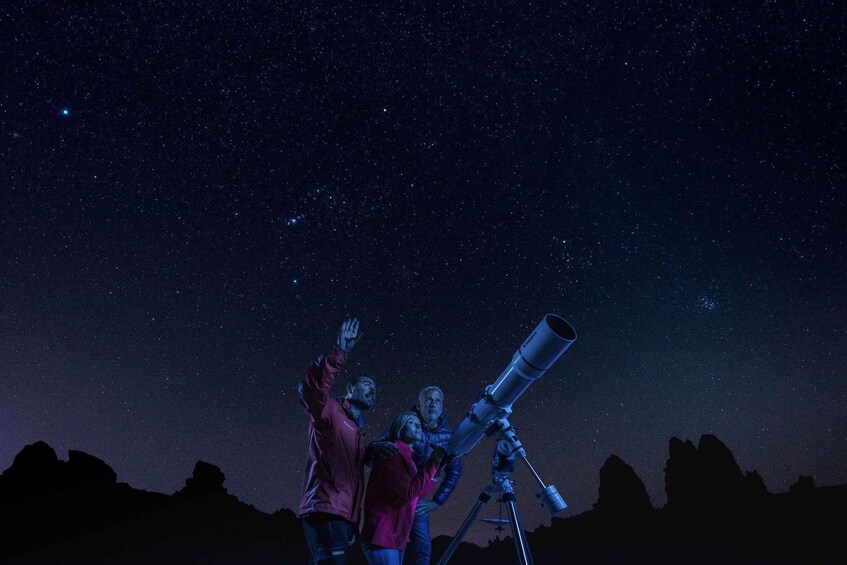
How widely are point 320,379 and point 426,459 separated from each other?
1349mm

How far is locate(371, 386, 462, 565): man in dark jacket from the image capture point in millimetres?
4223

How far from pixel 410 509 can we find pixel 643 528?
122299mm

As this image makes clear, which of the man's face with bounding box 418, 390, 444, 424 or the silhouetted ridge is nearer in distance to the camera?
the man's face with bounding box 418, 390, 444, 424

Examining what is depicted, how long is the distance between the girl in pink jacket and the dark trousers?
0.14 metres

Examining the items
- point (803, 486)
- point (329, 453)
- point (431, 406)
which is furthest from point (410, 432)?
point (803, 486)

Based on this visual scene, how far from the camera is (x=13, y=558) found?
2628 inches

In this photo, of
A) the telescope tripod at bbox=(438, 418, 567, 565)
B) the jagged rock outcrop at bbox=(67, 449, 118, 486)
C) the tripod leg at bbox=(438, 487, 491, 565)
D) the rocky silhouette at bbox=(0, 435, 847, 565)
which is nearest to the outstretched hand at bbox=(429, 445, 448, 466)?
the telescope tripod at bbox=(438, 418, 567, 565)

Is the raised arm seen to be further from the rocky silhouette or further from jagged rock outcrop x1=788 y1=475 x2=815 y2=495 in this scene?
jagged rock outcrop x1=788 y1=475 x2=815 y2=495

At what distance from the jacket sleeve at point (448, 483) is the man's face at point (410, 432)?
1.28 meters

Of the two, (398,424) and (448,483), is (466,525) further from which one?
(448,483)

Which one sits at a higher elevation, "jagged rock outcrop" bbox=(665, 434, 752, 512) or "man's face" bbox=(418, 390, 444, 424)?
"jagged rock outcrop" bbox=(665, 434, 752, 512)

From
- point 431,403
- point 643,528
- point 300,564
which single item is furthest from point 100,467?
point 643,528

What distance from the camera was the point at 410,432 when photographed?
3.43 meters

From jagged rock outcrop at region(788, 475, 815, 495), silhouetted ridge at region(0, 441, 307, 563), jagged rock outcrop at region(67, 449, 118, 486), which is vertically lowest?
jagged rock outcrop at region(788, 475, 815, 495)
